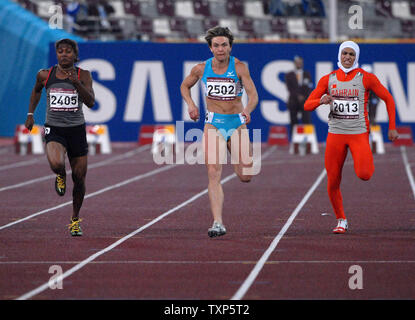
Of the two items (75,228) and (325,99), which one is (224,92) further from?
(75,228)

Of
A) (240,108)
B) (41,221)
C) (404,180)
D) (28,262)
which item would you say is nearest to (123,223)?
(41,221)

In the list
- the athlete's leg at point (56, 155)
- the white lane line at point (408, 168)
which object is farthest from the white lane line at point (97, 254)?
the white lane line at point (408, 168)

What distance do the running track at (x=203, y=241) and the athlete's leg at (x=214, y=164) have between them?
366 millimetres

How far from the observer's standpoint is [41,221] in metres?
14.4

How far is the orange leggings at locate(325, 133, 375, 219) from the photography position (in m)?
12.7

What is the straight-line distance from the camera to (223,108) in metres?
12.7

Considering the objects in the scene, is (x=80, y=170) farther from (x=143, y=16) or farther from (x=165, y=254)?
(x=143, y=16)

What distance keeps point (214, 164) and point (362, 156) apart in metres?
1.64

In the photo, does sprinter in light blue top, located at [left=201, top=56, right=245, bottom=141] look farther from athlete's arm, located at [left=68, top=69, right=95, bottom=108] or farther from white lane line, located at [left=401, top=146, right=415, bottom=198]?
white lane line, located at [left=401, top=146, right=415, bottom=198]

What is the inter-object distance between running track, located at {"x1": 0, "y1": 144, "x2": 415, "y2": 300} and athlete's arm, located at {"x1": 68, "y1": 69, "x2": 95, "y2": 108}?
1522 millimetres

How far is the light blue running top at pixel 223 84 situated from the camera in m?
12.6

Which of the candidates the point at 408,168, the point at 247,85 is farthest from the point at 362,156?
the point at 408,168

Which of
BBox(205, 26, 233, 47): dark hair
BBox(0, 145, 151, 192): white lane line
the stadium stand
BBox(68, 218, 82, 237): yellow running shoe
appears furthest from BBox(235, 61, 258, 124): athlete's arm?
the stadium stand
